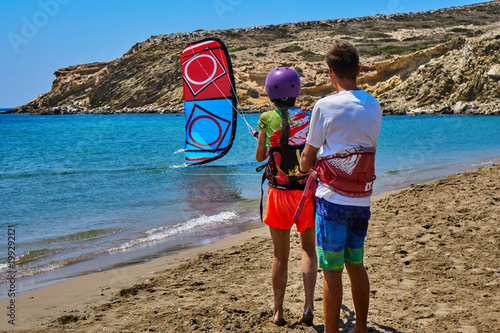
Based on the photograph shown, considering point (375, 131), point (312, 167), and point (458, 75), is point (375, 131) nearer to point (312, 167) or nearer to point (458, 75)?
point (312, 167)

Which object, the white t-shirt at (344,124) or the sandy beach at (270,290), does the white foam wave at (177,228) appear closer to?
the sandy beach at (270,290)

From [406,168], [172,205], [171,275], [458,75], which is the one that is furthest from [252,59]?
[171,275]

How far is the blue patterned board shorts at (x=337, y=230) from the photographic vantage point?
258 centimetres

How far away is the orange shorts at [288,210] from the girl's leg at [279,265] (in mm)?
78

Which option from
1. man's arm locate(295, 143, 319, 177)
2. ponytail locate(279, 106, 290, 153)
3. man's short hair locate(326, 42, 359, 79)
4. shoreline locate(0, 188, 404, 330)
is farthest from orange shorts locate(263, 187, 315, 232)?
shoreline locate(0, 188, 404, 330)

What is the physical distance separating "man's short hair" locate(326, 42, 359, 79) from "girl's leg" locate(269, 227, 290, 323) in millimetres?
1266

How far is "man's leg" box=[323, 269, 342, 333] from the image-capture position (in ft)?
8.70

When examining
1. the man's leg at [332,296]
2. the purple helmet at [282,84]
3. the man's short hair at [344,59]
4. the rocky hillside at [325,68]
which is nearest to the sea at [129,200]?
the purple helmet at [282,84]

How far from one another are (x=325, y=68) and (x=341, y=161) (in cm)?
5707

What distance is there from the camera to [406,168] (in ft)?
46.0

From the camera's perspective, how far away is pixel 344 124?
8.25ft

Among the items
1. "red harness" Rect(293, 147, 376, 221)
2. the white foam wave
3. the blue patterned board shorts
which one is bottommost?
the white foam wave

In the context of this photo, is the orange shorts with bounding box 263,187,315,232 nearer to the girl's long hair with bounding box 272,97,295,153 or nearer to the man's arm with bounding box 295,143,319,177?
the girl's long hair with bounding box 272,97,295,153

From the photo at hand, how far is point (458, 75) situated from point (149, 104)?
47458mm
